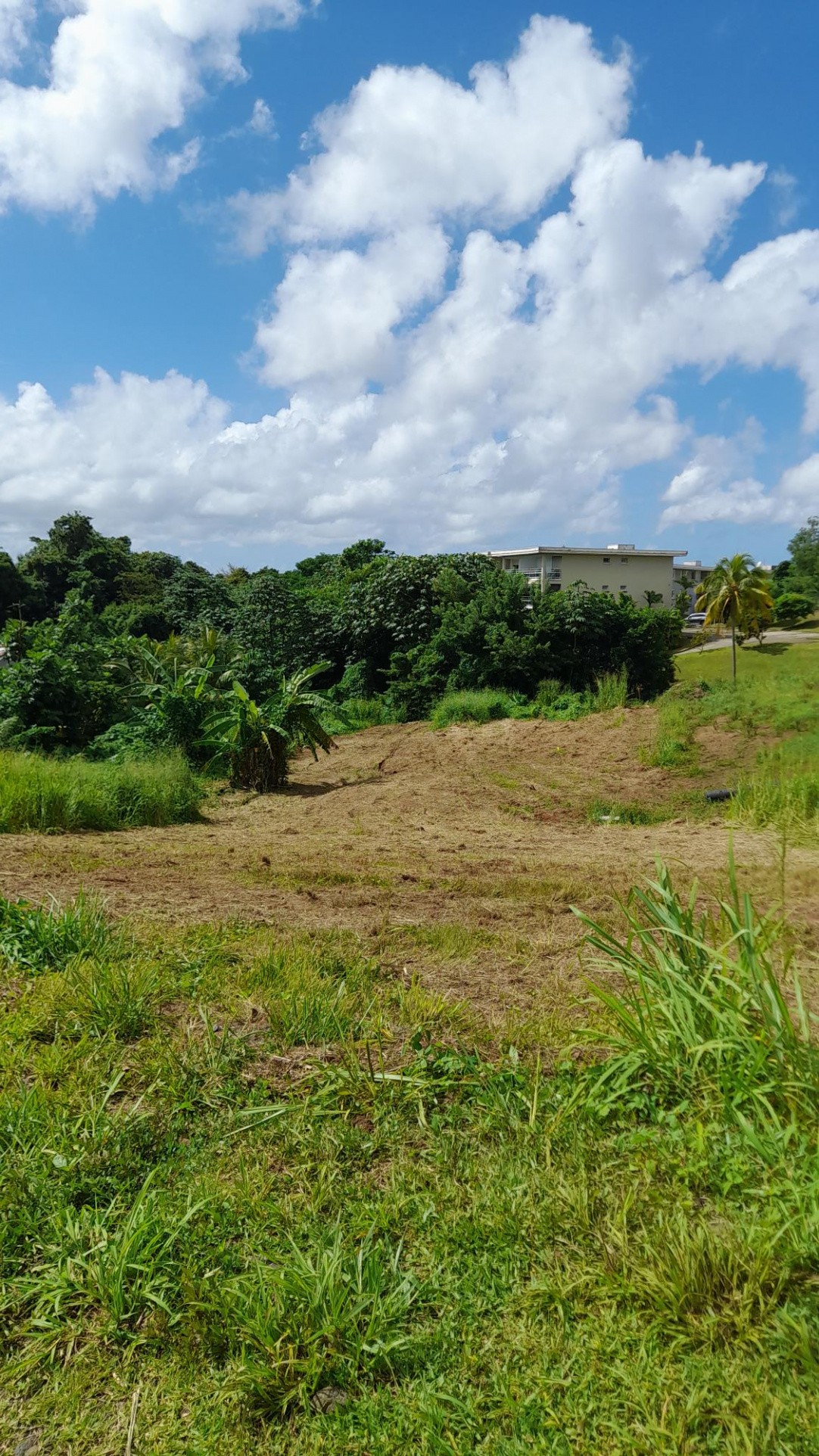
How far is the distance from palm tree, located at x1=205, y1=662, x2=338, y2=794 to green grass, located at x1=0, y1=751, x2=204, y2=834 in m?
1.89

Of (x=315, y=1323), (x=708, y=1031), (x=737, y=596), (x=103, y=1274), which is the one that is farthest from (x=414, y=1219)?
(x=737, y=596)

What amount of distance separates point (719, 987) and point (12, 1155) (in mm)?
2535

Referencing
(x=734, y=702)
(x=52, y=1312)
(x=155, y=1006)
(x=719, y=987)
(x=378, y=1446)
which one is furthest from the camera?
(x=734, y=702)

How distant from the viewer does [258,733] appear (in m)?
13.2

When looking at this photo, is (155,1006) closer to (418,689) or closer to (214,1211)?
(214,1211)

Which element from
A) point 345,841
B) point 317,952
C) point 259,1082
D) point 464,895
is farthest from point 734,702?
point 259,1082

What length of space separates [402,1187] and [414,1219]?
0.51 ft

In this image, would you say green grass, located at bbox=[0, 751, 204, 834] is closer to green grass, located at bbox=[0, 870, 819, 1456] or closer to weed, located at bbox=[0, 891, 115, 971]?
weed, located at bbox=[0, 891, 115, 971]

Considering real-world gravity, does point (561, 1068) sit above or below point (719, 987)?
below

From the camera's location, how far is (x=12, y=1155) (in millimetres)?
2768

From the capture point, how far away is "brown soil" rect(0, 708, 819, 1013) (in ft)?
16.1

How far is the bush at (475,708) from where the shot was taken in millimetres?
19594

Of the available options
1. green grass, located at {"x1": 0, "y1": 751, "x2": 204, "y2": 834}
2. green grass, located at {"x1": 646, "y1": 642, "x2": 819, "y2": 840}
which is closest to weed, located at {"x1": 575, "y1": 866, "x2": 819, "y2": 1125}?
green grass, located at {"x1": 646, "y1": 642, "x2": 819, "y2": 840}

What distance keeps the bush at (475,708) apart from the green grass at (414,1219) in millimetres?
15863
